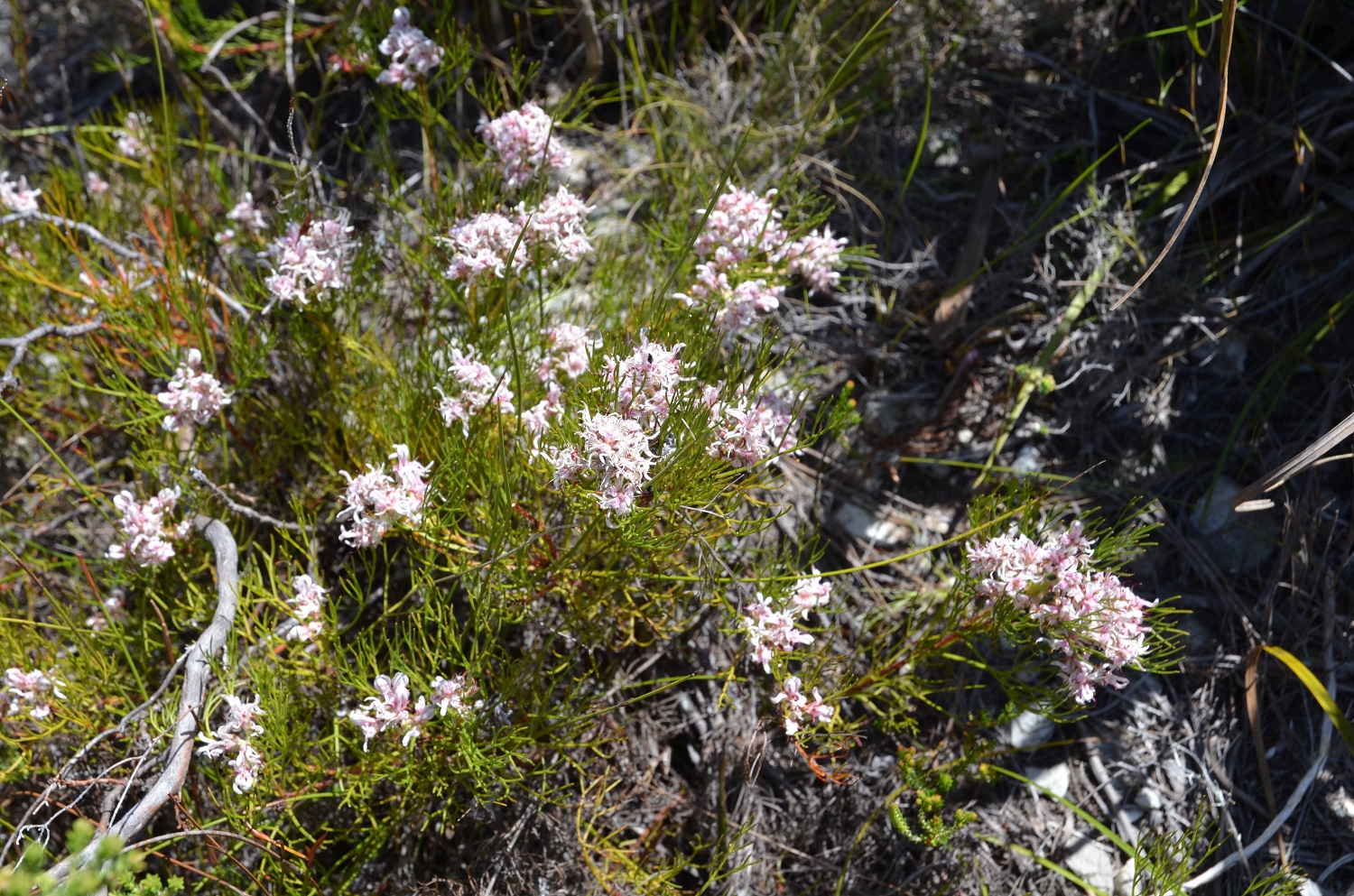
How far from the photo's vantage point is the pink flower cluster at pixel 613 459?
166 centimetres

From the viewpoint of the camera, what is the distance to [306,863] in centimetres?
202

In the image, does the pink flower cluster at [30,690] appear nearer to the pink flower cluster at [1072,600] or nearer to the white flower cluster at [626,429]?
the white flower cluster at [626,429]

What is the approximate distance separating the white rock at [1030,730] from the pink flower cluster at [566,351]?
1.57 m

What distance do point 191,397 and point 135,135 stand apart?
52.7 inches

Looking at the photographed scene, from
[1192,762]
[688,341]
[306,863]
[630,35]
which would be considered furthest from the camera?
[630,35]

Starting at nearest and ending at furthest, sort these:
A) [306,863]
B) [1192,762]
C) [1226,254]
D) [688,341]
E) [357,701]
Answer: [688,341], [306,863], [357,701], [1192,762], [1226,254]

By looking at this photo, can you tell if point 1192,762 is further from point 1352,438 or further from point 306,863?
point 306,863

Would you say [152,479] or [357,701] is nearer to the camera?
[357,701]

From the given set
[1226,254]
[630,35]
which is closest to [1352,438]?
[1226,254]

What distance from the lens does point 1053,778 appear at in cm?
239

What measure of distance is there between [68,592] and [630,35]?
247 centimetres

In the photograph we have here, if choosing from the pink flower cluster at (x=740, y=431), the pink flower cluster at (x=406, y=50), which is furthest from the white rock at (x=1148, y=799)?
the pink flower cluster at (x=406, y=50)

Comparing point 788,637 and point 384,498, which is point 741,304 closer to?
point 788,637

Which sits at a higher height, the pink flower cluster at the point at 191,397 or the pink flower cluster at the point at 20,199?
the pink flower cluster at the point at 20,199
